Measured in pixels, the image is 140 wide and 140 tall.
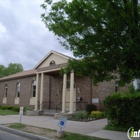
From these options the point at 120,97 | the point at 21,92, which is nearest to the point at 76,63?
the point at 120,97

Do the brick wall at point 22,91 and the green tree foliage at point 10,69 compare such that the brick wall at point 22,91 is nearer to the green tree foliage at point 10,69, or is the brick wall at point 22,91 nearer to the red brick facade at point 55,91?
the red brick facade at point 55,91

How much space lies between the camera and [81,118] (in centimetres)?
1623

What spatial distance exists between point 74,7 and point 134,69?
11.0 feet

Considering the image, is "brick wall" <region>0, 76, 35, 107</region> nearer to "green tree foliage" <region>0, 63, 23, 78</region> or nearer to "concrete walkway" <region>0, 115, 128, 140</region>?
"concrete walkway" <region>0, 115, 128, 140</region>

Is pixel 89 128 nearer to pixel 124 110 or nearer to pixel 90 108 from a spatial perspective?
pixel 124 110

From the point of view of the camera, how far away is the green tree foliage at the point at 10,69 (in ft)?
202

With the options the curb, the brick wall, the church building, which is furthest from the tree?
the brick wall

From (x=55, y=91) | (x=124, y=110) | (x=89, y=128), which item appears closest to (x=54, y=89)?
(x=55, y=91)

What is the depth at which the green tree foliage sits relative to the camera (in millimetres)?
61562

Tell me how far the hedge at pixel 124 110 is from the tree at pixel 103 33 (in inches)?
86.6

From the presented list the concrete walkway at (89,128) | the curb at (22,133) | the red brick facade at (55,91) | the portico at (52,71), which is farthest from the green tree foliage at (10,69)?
the curb at (22,133)

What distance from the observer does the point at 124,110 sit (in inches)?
432

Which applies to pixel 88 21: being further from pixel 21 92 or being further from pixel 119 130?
pixel 21 92

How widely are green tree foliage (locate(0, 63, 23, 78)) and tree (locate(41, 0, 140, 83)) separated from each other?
5539 cm
